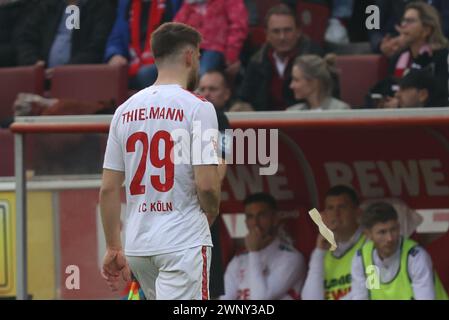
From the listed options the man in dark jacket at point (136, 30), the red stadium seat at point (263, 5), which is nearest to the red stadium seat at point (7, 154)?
the man in dark jacket at point (136, 30)

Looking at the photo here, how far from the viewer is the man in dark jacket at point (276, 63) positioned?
889cm

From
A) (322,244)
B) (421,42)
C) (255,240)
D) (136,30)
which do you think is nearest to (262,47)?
(136,30)

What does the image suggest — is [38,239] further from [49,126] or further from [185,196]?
[185,196]

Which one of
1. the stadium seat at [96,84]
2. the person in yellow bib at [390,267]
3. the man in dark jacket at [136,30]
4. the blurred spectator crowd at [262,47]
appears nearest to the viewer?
the person in yellow bib at [390,267]

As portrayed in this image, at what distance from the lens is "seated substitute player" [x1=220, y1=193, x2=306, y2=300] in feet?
26.8

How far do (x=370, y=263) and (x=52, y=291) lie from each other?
199 cm

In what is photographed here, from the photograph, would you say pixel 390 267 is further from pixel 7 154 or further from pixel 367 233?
pixel 7 154

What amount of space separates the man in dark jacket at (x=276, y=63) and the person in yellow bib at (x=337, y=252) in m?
0.89

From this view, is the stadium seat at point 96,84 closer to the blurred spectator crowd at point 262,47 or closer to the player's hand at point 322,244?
the blurred spectator crowd at point 262,47

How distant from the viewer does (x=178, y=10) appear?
31.6 feet

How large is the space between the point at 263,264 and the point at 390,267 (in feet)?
2.75

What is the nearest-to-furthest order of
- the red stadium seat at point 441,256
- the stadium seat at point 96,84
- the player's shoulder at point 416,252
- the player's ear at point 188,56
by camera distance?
1. the player's ear at point 188,56
2. the player's shoulder at point 416,252
3. the red stadium seat at point 441,256
4. the stadium seat at point 96,84

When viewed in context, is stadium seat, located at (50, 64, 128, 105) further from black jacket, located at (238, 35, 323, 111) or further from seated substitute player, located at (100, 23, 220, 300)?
seated substitute player, located at (100, 23, 220, 300)
